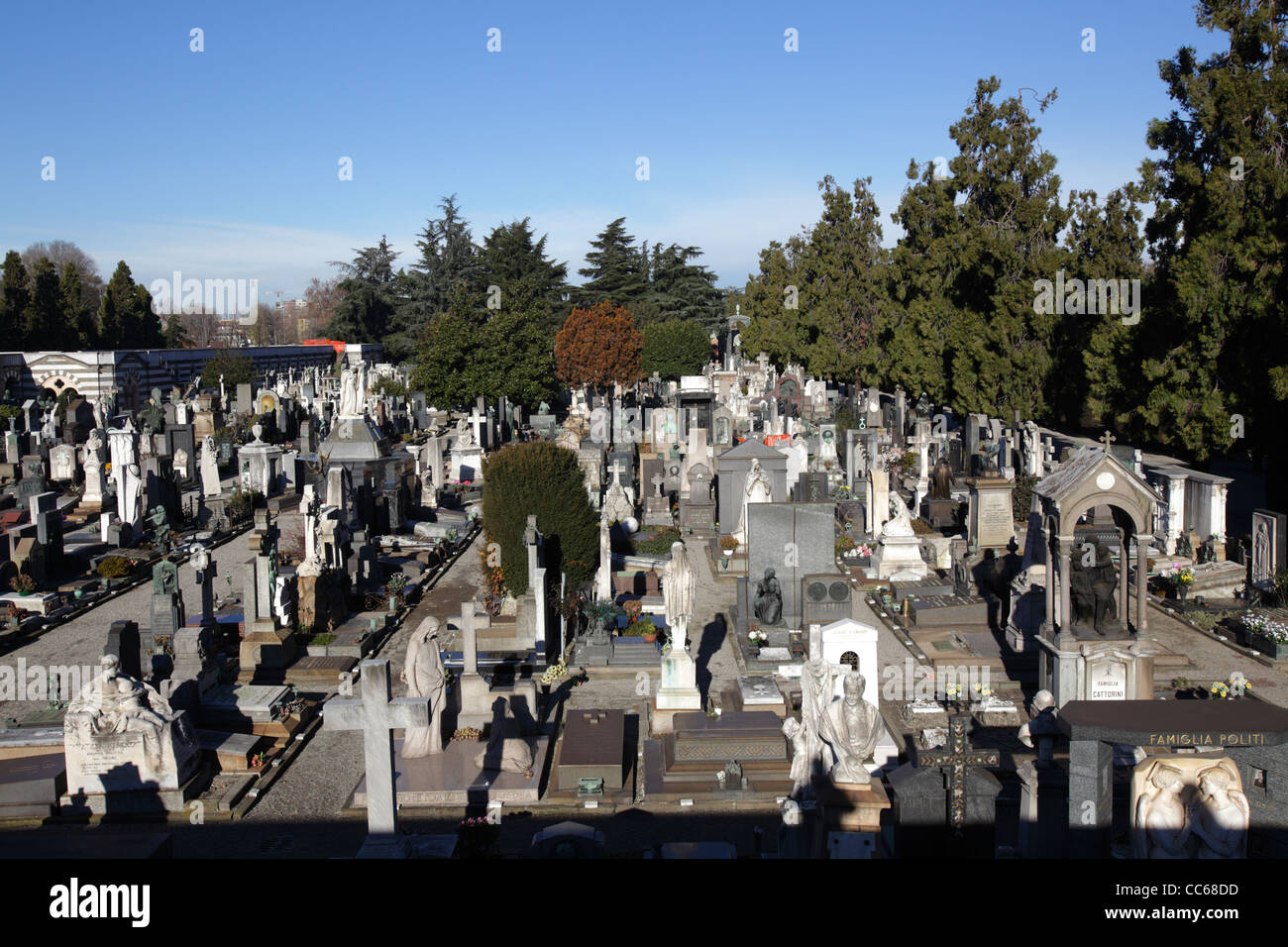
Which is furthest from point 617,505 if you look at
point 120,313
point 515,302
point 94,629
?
point 120,313

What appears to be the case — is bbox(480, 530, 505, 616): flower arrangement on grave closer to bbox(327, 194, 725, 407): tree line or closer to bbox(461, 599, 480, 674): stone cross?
bbox(461, 599, 480, 674): stone cross

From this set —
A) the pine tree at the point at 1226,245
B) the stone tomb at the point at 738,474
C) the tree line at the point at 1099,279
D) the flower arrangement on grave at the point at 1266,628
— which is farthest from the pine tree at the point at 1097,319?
the flower arrangement on grave at the point at 1266,628

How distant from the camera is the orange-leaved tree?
56.5 meters

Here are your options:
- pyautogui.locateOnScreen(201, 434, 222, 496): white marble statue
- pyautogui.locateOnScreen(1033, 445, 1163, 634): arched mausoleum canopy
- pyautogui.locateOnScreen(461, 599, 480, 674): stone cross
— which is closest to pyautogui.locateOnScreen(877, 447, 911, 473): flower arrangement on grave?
pyautogui.locateOnScreen(1033, 445, 1163, 634): arched mausoleum canopy

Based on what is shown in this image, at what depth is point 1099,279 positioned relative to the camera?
32.5 m

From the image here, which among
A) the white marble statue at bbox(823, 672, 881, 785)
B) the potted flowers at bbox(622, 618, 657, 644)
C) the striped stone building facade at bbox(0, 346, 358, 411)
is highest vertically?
the striped stone building facade at bbox(0, 346, 358, 411)

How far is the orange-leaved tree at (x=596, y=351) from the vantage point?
56.5 m

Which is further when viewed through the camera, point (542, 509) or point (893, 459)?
point (893, 459)

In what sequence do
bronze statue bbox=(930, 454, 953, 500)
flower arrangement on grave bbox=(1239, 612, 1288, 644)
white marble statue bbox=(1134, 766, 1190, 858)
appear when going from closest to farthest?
white marble statue bbox=(1134, 766, 1190, 858) < flower arrangement on grave bbox=(1239, 612, 1288, 644) < bronze statue bbox=(930, 454, 953, 500)

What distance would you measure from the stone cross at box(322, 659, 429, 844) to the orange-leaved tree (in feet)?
161

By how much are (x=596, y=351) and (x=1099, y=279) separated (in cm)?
2919

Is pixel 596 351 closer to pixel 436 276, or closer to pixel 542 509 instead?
pixel 436 276
